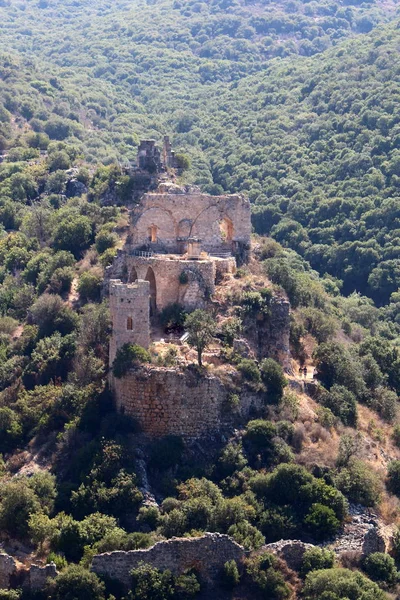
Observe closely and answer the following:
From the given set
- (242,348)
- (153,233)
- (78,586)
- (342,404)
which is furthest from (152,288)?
(78,586)

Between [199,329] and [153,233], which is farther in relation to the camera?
[153,233]

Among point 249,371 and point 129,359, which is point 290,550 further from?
point 129,359

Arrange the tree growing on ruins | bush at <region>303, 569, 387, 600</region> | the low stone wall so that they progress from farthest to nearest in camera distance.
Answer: the tree growing on ruins < the low stone wall < bush at <region>303, 569, 387, 600</region>

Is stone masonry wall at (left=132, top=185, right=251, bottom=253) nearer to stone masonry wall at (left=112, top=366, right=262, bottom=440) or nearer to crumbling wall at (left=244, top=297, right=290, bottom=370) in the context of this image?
crumbling wall at (left=244, top=297, right=290, bottom=370)

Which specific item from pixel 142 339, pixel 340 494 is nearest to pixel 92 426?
pixel 142 339

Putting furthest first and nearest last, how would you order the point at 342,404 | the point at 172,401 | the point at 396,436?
the point at 396,436, the point at 342,404, the point at 172,401

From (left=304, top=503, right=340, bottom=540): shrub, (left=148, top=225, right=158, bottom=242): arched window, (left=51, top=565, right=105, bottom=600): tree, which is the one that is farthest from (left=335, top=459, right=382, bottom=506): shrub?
(left=148, top=225, right=158, bottom=242): arched window

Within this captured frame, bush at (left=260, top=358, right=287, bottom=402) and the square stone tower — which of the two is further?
bush at (left=260, top=358, right=287, bottom=402)

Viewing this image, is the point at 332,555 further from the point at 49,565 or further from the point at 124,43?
the point at 124,43
